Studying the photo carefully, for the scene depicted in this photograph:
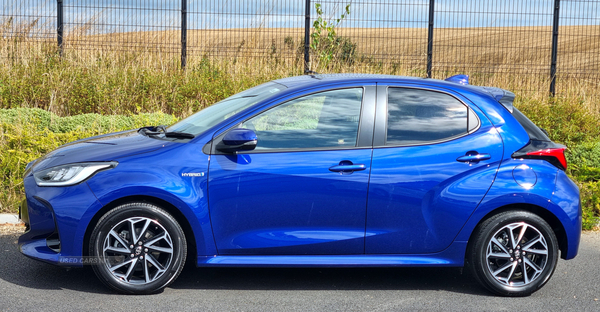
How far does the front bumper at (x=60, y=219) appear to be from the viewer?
443 centimetres

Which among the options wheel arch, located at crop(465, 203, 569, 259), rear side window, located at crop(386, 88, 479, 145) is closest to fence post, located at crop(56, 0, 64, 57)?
rear side window, located at crop(386, 88, 479, 145)

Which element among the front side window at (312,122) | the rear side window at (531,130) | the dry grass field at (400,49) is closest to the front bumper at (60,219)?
the front side window at (312,122)

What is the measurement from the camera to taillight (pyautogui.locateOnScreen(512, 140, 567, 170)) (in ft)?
15.7

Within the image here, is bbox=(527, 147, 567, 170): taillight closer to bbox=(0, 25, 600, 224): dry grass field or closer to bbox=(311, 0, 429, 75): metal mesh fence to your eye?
bbox=(0, 25, 600, 224): dry grass field

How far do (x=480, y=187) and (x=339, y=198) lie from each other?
1.05 m

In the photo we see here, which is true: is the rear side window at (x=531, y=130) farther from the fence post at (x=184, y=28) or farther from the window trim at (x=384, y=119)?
the fence post at (x=184, y=28)

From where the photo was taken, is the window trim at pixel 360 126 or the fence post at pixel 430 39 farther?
the fence post at pixel 430 39

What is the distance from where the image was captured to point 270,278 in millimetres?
5184

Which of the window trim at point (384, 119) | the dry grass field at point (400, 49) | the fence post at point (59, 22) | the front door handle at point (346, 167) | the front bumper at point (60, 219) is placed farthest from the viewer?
the dry grass field at point (400, 49)

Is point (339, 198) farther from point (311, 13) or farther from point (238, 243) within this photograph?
point (311, 13)

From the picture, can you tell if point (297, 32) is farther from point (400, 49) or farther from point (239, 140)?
point (239, 140)

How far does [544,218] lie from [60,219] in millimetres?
3553

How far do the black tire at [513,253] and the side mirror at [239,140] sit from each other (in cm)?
181

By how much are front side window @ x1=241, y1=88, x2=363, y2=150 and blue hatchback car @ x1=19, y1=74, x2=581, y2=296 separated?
0.01 metres
